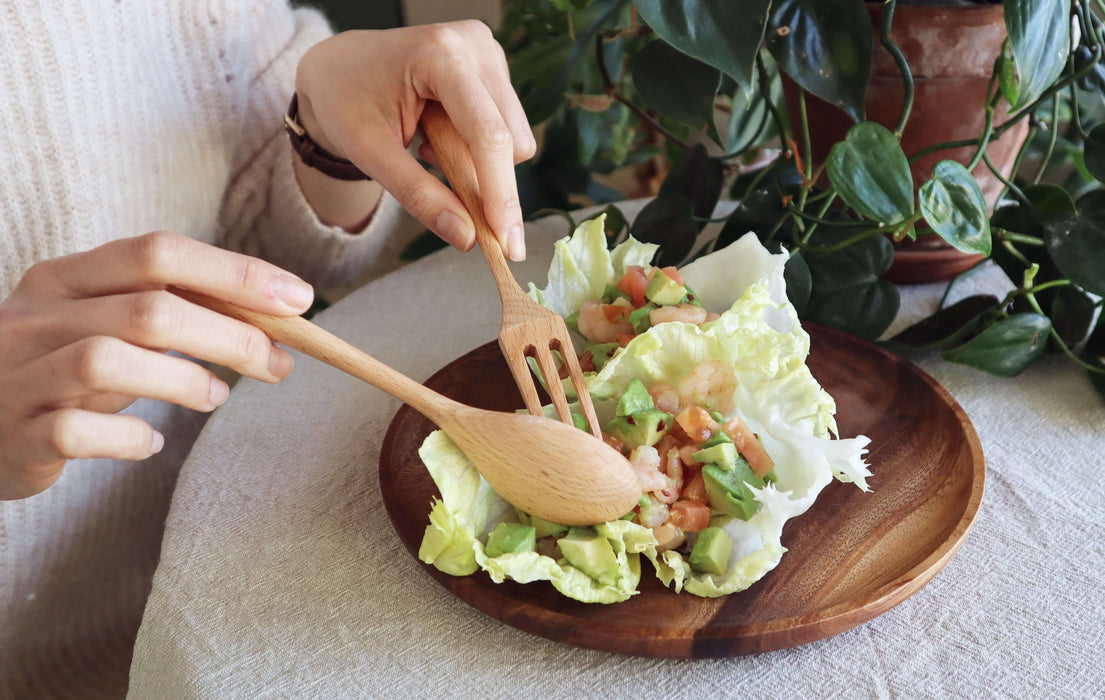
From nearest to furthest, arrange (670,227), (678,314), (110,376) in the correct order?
(110,376), (678,314), (670,227)

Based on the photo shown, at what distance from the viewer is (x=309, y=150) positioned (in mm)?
1036

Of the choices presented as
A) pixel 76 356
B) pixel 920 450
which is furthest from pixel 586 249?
pixel 76 356

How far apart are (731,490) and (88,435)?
0.47 meters

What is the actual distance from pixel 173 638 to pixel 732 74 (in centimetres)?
66

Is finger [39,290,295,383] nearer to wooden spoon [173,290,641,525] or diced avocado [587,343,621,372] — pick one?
wooden spoon [173,290,641,525]

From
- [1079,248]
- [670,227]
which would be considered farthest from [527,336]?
[1079,248]

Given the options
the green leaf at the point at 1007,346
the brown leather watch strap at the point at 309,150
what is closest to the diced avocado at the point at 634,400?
the green leaf at the point at 1007,346

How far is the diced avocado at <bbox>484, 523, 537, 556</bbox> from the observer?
0.64m

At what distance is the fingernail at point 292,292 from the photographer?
638 mm

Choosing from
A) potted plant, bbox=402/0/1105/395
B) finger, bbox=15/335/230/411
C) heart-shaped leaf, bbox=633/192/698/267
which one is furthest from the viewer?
heart-shaped leaf, bbox=633/192/698/267

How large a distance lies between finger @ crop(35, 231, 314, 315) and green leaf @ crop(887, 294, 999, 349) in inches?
26.4

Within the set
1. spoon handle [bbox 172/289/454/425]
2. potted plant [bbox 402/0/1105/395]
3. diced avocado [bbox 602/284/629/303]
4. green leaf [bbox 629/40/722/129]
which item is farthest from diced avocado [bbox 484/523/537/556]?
green leaf [bbox 629/40/722/129]

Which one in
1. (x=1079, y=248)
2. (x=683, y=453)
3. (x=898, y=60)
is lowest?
(x=683, y=453)

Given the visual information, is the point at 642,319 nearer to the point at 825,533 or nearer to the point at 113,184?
the point at 825,533
